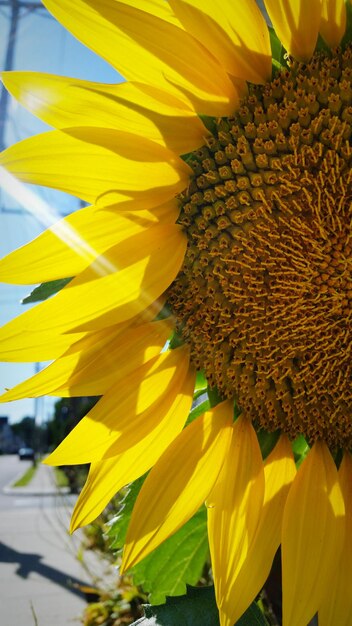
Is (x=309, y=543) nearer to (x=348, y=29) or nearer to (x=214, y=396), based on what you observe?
(x=214, y=396)

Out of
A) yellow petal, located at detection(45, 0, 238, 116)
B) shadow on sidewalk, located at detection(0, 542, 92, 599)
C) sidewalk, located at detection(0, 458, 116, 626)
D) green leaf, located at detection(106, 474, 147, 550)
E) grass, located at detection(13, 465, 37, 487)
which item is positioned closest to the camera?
yellow petal, located at detection(45, 0, 238, 116)

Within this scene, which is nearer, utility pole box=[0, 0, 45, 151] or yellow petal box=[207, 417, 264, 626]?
yellow petal box=[207, 417, 264, 626]

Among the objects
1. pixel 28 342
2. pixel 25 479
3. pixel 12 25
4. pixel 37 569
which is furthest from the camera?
pixel 25 479

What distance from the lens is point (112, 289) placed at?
84cm

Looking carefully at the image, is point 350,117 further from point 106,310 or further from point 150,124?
point 106,310

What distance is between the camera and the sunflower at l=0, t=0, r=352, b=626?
79cm

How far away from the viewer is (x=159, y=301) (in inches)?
39.6

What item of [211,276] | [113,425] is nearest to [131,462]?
[113,425]

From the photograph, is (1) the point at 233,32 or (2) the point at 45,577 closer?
(1) the point at 233,32

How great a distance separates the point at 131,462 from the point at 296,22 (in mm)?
602

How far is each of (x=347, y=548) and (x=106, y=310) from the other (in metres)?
0.46

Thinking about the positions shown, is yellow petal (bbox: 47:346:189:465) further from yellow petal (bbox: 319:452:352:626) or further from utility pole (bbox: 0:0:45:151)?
utility pole (bbox: 0:0:45:151)

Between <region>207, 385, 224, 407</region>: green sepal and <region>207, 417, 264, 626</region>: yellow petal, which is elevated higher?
<region>207, 385, 224, 407</region>: green sepal

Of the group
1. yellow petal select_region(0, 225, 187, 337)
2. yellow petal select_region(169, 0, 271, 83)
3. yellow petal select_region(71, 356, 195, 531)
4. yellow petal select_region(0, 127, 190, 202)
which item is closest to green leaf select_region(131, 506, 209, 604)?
yellow petal select_region(71, 356, 195, 531)
